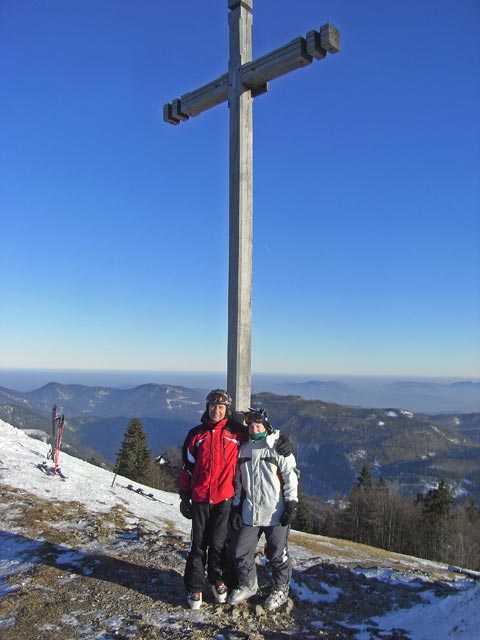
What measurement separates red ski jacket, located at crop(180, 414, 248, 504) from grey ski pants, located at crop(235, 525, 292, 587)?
20.5 inches

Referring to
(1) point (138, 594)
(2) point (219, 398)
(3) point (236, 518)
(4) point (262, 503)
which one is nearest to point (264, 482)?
(4) point (262, 503)

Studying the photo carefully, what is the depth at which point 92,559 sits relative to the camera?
6.52 m

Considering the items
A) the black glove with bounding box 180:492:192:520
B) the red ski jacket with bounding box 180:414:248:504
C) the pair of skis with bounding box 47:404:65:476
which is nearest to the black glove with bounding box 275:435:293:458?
the red ski jacket with bounding box 180:414:248:504

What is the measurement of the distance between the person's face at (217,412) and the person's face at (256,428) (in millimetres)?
344

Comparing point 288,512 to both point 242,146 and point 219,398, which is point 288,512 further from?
point 242,146

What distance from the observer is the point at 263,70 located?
19.1 ft

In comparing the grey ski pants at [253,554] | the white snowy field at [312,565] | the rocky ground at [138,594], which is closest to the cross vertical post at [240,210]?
the grey ski pants at [253,554]

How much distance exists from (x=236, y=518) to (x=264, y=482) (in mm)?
519

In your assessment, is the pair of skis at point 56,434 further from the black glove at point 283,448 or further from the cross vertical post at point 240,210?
the black glove at point 283,448

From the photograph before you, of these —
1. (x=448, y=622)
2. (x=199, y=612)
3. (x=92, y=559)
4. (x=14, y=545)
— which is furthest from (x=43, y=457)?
(x=448, y=622)

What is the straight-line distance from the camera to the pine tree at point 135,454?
1871 inches

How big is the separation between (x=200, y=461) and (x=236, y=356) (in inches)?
50.4

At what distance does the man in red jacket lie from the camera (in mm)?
5207

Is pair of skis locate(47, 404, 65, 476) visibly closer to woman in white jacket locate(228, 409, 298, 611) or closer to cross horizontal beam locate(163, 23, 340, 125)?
woman in white jacket locate(228, 409, 298, 611)
